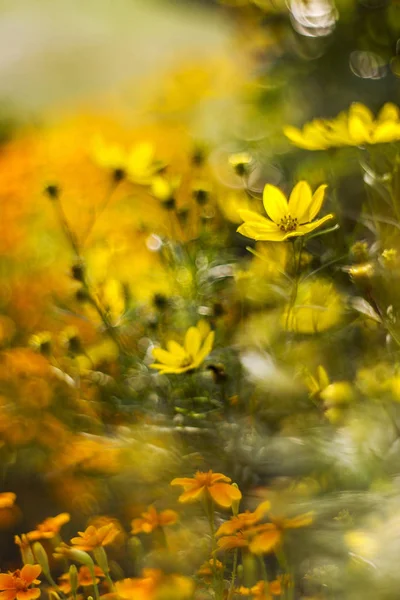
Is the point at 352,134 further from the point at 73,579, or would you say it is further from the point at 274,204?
the point at 73,579

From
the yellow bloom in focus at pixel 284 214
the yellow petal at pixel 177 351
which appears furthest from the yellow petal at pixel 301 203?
the yellow petal at pixel 177 351

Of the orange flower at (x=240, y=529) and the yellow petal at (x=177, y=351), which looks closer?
the orange flower at (x=240, y=529)

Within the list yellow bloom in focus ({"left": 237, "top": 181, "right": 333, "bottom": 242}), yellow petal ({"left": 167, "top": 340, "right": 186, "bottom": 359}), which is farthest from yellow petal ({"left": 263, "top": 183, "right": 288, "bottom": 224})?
yellow petal ({"left": 167, "top": 340, "right": 186, "bottom": 359})

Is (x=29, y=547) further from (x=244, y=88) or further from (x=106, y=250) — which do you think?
(x=244, y=88)

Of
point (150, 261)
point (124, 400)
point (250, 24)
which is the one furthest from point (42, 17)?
point (124, 400)

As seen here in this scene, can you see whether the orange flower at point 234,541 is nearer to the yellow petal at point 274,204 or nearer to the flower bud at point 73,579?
the flower bud at point 73,579

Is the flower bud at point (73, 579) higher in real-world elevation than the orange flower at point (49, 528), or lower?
higher
